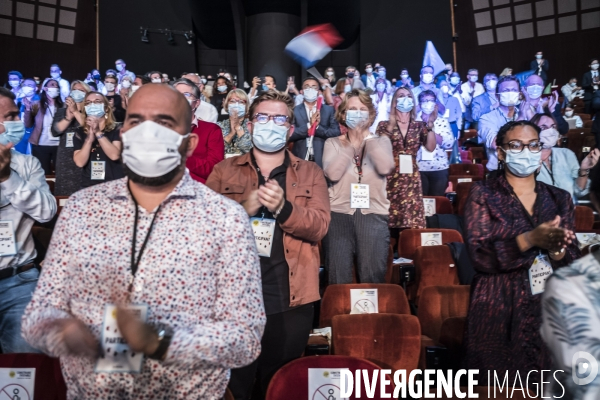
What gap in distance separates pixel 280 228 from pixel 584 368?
55.2 inches

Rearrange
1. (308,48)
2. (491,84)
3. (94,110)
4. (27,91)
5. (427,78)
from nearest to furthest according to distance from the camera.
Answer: (94,110), (308,48), (27,91), (427,78), (491,84)

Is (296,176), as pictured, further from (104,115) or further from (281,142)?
(104,115)

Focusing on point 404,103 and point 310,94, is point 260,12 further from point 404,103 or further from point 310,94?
point 404,103

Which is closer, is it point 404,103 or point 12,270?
point 12,270

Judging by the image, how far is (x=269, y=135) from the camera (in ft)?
8.05

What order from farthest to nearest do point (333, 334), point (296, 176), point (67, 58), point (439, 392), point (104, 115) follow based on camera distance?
point (67, 58)
point (104, 115)
point (333, 334)
point (296, 176)
point (439, 392)

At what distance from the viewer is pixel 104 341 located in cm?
130

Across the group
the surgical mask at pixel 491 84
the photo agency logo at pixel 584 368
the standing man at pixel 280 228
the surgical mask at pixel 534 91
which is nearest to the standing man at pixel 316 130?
the surgical mask at pixel 534 91

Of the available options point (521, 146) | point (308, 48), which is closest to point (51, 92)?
point (308, 48)

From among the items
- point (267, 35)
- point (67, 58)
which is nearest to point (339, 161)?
point (267, 35)

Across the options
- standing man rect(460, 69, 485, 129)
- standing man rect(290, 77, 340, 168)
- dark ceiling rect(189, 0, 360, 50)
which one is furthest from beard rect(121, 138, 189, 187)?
dark ceiling rect(189, 0, 360, 50)

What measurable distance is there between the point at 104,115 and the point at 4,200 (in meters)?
1.67

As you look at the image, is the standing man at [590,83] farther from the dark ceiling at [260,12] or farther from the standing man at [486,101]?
the dark ceiling at [260,12]

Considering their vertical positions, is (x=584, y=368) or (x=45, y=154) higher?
(x=45, y=154)
